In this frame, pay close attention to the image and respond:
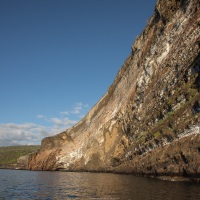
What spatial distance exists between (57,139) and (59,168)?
36.2ft

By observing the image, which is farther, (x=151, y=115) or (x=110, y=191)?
(x=151, y=115)

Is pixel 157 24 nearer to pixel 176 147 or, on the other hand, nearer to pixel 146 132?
pixel 146 132

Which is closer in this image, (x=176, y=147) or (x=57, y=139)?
(x=176, y=147)

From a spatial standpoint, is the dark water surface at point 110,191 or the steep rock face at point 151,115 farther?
the steep rock face at point 151,115

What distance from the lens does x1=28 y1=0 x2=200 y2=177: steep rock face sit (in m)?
35.8

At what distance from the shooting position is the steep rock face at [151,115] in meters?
35.8

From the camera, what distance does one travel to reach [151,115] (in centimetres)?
4778

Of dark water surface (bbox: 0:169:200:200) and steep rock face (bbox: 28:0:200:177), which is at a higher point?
steep rock face (bbox: 28:0:200:177)

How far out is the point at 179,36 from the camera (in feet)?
161

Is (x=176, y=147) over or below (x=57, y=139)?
below

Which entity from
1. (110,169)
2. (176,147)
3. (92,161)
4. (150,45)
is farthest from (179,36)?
(92,161)

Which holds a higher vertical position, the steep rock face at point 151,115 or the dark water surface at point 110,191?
the steep rock face at point 151,115

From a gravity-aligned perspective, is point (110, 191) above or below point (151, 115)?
below

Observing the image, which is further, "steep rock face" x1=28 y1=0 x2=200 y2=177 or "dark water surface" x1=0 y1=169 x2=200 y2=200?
"steep rock face" x1=28 y1=0 x2=200 y2=177
